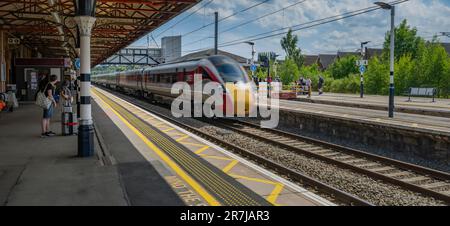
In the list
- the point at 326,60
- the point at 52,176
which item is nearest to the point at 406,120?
the point at 52,176

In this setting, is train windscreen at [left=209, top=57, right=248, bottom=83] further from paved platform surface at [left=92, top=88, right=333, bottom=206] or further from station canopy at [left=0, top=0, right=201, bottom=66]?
paved platform surface at [left=92, top=88, right=333, bottom=206]

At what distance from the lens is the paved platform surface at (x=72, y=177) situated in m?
6.02

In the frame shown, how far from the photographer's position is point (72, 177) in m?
7.23

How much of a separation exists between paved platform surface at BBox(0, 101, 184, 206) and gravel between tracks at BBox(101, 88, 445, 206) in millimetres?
3669

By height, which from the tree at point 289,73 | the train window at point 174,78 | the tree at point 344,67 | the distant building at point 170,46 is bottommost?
the train window at point 174,78

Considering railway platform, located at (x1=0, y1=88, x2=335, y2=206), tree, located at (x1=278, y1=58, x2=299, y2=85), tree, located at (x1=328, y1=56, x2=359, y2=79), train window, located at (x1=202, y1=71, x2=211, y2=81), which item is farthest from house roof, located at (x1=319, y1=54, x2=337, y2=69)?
railway platform, located at (x1=0, y1=88, x2=335, y2=206)

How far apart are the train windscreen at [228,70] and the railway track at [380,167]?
3.07 m

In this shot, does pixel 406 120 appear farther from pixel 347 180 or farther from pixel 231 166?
pixel 231 166

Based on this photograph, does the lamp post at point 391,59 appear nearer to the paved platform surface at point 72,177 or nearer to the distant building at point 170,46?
the paved platform surface at point 72,177

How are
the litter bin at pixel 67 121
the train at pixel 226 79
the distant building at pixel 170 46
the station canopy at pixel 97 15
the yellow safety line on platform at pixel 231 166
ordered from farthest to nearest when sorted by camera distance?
the distant building at pixel 170 46 < the station canopy at pixel 97 15 < the train at pixel 226 79 < the litter bin at pixel 67 121 < the yellow safety line on platform at pixel 231 166

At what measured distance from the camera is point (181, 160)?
9461 millimetres

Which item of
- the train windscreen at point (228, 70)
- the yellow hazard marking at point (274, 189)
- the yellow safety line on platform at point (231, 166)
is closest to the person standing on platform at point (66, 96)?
the yellow safety line on platform at point (231, 166)
